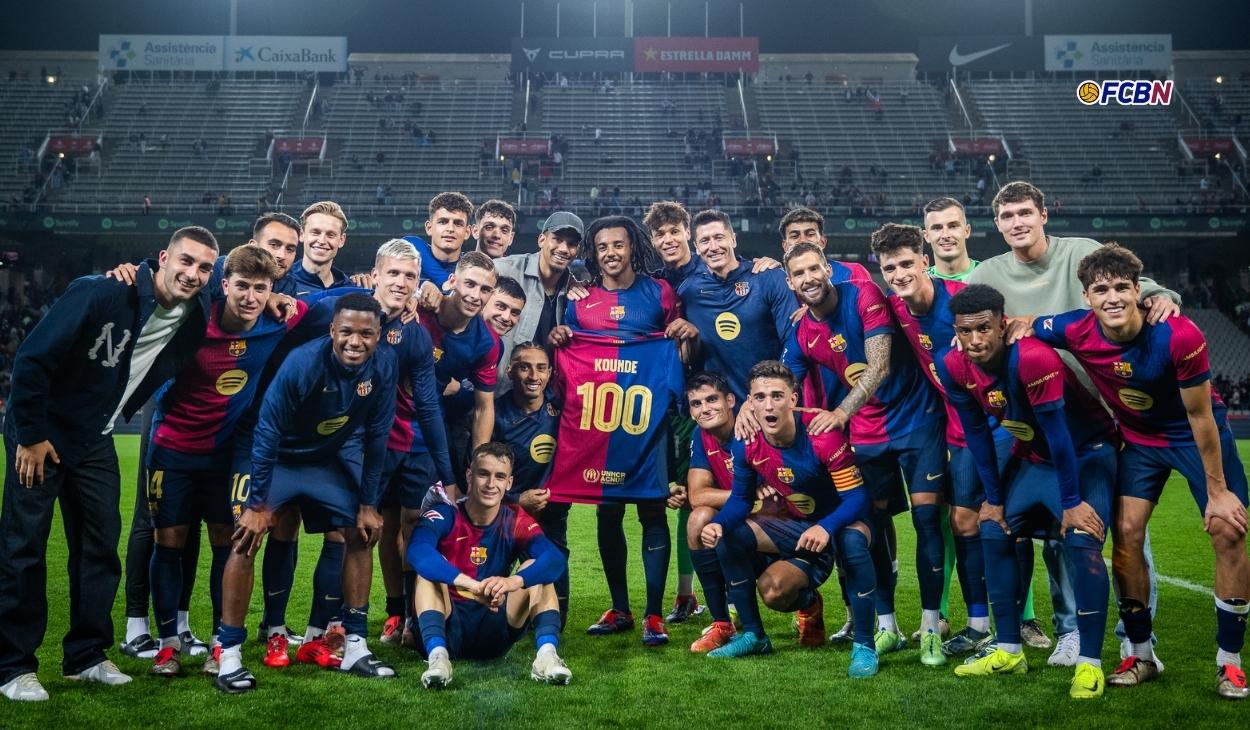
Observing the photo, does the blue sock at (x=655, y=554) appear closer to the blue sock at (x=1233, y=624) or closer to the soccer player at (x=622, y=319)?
the soccer player at (x=622, y=319)

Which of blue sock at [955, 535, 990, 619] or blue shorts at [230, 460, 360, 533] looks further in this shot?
blue sock at [955, 535, 990, 619]

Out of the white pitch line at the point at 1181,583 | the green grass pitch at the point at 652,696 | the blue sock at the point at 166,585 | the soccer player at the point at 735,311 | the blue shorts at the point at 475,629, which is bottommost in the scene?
the green grass pitch at the point at 652,696

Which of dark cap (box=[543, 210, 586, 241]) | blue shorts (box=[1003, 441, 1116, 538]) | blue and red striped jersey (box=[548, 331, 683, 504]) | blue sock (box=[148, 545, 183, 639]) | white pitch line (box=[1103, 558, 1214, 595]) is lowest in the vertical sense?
white pitch line (box=[1103, 558, 1214, 595])

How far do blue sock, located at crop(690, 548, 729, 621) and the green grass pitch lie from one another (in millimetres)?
284

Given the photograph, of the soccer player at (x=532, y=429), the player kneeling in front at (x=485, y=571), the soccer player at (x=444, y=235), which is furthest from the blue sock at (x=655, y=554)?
the soccer player at (x=444, y=235)

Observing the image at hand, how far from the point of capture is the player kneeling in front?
4.77m

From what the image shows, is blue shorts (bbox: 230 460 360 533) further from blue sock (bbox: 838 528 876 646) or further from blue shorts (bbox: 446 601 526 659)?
blue sock (bbox: 838 528 876 646)

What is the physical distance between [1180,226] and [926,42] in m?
16.0

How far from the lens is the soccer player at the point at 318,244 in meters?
5.85

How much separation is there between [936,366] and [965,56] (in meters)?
41.2

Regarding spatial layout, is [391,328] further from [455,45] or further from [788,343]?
[455,45]

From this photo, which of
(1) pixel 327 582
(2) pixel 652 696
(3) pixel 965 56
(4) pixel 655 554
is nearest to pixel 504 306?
(4) pixel 655 554

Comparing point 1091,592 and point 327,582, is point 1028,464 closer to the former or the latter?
point 1091,592

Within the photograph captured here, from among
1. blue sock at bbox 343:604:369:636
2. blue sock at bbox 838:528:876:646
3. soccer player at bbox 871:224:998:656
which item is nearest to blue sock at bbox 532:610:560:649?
blue sock at bbox 343:604:369:636
